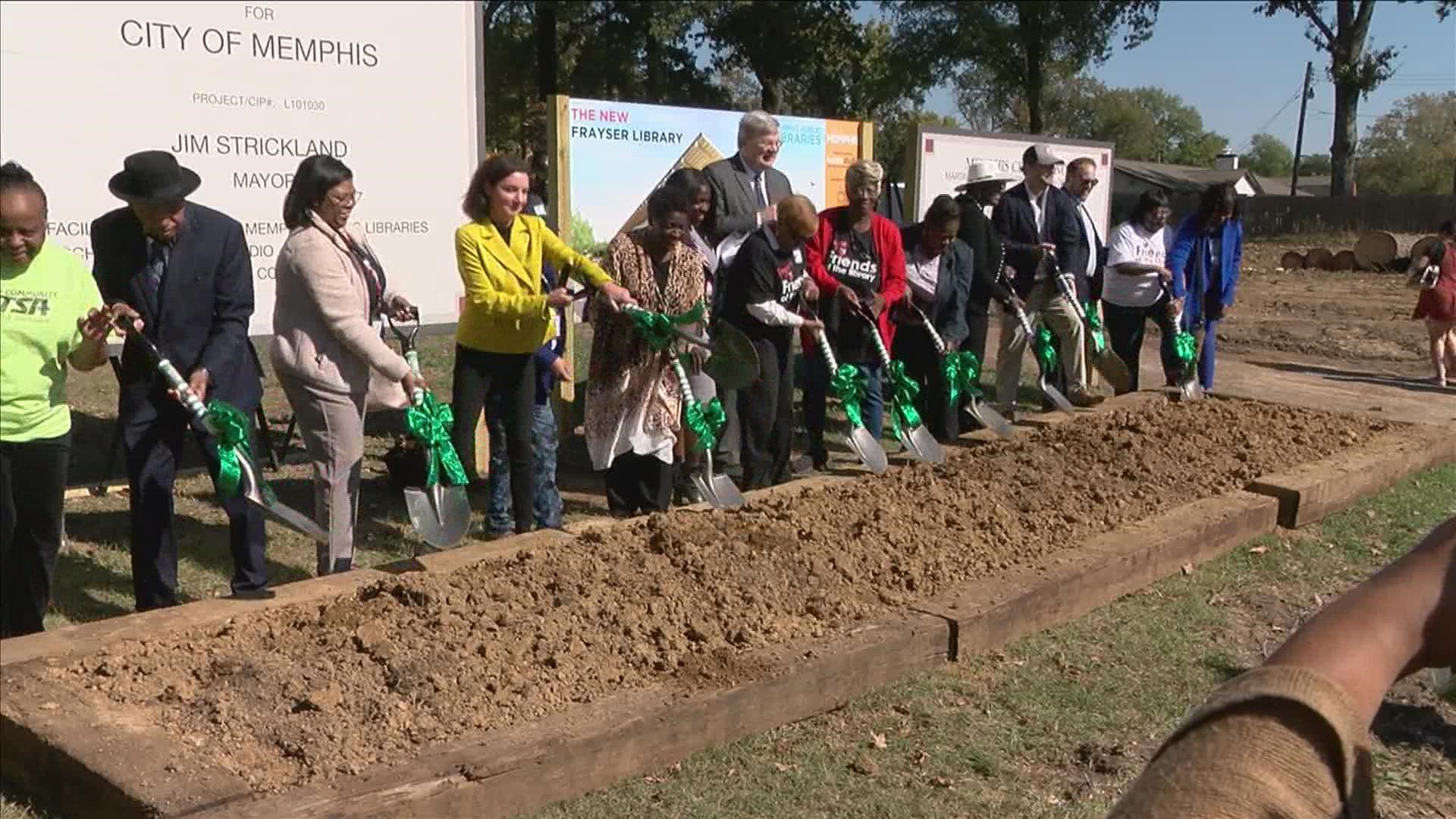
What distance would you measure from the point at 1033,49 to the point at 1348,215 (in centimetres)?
1229

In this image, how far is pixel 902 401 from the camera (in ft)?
22.1

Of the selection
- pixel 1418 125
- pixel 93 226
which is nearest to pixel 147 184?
pixel 93 226

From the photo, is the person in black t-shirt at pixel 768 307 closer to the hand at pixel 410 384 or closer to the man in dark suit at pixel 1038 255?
the hand at pixel 410 384

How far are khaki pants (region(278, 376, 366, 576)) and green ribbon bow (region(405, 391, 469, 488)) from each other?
0.24 metres

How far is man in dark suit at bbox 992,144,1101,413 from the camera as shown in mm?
8664

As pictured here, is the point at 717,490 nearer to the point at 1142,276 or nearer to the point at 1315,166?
the point at 1142,276

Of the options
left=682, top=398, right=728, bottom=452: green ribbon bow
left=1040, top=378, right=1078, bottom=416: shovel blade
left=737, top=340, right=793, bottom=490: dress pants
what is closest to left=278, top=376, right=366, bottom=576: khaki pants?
left=682, top=398, right=728, bottom=452: green ribbon bow

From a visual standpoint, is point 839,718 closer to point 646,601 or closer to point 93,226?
point 646,601

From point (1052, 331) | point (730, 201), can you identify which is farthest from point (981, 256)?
point (730, 201)

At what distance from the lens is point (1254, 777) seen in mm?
914

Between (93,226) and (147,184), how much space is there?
0.39 meters

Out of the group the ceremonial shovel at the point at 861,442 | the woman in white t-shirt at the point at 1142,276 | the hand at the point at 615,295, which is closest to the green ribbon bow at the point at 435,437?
the hand at the point at 615,295

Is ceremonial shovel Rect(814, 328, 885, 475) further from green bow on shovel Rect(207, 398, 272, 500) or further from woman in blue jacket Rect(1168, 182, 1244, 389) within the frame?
woman in blue jacket Rect(1168, 182, 1244, 389)

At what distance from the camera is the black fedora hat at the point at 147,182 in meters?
4.25
